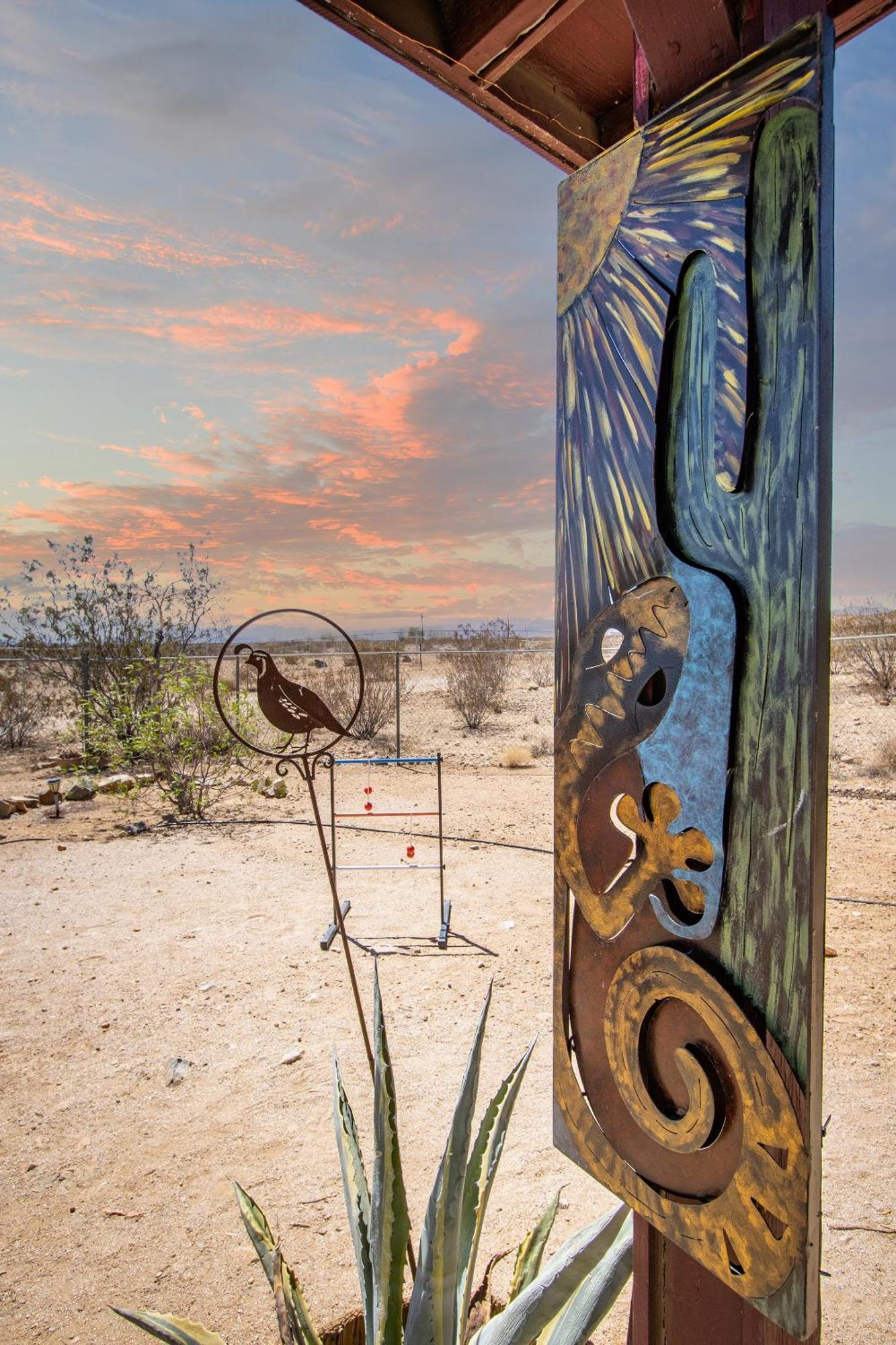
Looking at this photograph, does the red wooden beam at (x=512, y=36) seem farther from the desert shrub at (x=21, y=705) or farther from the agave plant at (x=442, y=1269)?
the desert shrub at (x=21, y=705)

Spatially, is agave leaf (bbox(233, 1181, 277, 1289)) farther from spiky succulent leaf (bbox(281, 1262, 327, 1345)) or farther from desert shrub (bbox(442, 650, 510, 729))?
desert shrub (bbox(442, 650, 510, 729))

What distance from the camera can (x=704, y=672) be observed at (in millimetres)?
961

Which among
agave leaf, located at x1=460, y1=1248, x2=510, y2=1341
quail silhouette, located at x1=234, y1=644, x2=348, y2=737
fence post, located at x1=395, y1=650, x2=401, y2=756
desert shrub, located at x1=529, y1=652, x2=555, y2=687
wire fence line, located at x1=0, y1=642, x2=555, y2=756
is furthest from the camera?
desert shrub, located at x1=529, y1=652, x2=555, y2=687

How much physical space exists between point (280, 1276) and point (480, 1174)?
0.35 metres

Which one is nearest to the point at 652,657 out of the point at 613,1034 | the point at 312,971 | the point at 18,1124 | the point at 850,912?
the point at 613,1034

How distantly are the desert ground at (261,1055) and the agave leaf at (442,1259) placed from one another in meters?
0.77

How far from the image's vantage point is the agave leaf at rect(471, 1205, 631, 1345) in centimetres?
108

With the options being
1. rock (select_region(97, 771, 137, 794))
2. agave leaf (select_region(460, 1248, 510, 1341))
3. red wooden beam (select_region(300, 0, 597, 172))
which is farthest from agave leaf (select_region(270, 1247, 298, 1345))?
rock (select_region(97, 771, 137, 794))

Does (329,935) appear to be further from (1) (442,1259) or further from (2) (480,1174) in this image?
(1) (442,1259)

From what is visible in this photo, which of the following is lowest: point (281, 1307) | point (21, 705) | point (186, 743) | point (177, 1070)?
point (177, 1070)

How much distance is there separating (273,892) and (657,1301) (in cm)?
347

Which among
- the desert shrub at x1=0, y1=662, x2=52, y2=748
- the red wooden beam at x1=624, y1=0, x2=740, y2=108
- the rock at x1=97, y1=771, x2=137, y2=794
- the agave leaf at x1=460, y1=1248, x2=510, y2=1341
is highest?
the red wooden beam at x1=624, y1=0, x2=740, y2=108

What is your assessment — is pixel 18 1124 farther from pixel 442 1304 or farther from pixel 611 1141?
pixel 611 1141

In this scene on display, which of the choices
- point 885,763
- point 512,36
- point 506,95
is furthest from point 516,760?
point 512,36
